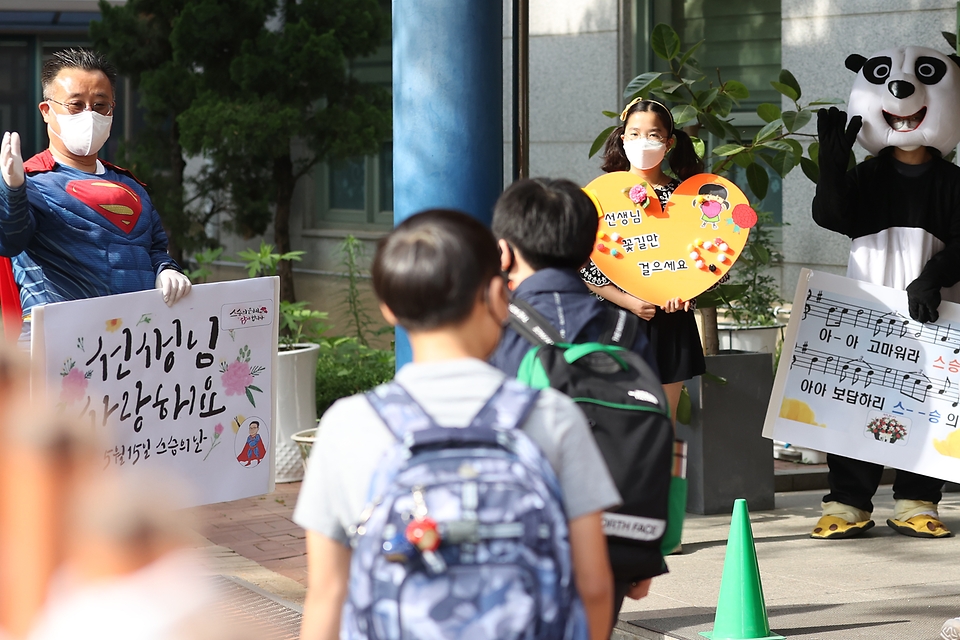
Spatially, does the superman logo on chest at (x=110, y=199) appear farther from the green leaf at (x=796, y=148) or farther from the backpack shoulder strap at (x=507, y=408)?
the green leaf at (x=796, y=148)

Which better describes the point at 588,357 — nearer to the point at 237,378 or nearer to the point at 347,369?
the point at 237,378

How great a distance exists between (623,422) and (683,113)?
348 cm

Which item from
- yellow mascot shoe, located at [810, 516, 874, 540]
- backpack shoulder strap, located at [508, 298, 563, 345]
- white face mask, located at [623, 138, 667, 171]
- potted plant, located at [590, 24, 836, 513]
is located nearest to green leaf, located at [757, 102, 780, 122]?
potted plant, located at [590, 24, 836, 513]

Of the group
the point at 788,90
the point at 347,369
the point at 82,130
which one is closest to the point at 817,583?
the point at 788,90

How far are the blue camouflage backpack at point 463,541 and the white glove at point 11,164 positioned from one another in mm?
2447

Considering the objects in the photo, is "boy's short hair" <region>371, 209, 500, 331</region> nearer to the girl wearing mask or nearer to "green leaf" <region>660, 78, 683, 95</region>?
the girl wearing mask

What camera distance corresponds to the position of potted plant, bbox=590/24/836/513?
5.83 metres

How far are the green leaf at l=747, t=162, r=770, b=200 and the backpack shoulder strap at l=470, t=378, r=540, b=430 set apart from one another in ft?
13.7

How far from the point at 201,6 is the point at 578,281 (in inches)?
378

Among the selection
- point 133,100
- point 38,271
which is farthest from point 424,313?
point 133,100

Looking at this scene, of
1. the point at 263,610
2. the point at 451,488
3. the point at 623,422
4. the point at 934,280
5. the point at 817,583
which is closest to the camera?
the point at 451,488

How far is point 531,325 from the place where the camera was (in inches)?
100

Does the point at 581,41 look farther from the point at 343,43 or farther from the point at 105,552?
the point at 105,552

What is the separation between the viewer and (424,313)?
1.94m
